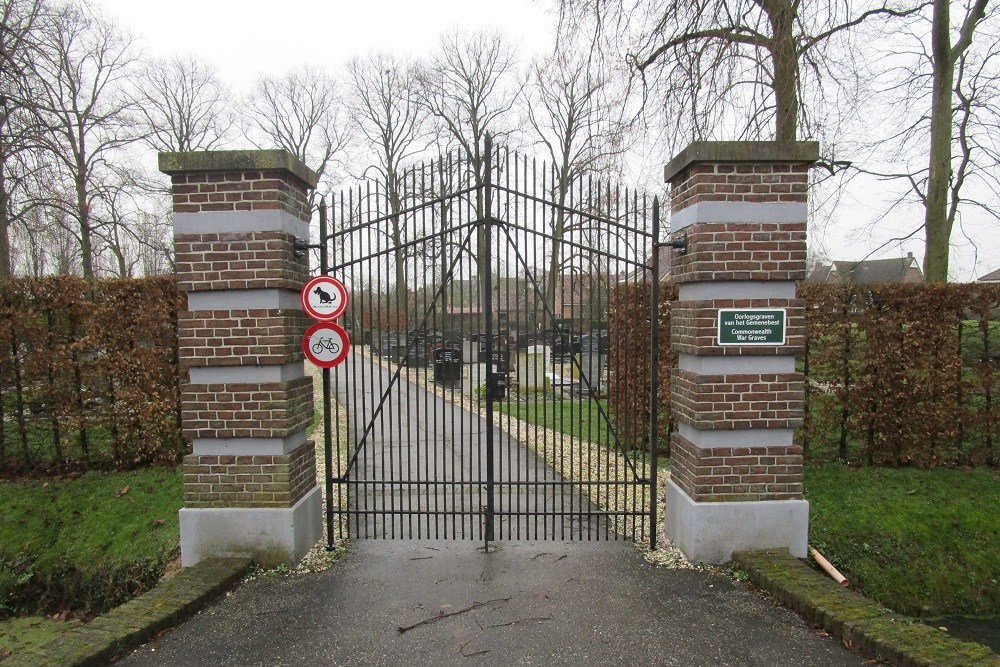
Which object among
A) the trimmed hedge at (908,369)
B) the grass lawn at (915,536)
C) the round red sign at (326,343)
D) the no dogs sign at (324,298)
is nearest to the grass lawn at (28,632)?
the round red sign at (326,343)

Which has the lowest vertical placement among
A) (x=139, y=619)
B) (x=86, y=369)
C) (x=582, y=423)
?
(x=139, y=619)

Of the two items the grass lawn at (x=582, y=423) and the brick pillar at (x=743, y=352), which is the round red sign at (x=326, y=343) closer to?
the grass lawn at (x=582, y=423)

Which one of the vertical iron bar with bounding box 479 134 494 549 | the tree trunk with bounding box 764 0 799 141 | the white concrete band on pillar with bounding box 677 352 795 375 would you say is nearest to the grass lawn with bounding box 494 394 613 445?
the vertical iron bar with bounding box 479 134 494 549

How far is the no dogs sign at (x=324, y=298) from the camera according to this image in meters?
4.71

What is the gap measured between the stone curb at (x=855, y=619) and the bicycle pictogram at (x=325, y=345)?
3.75 m

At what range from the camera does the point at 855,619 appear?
3.58 m

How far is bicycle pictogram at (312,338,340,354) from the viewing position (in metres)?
4.82

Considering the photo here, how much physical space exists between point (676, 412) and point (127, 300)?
632cm

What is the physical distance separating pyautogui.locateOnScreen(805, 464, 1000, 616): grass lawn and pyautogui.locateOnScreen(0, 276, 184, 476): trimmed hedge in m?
7.38

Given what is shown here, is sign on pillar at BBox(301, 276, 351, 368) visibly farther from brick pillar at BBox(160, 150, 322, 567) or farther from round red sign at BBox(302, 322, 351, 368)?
brick pillar at BBox(160, 150, 322, 567)

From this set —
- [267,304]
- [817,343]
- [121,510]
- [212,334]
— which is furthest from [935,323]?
[121,510]

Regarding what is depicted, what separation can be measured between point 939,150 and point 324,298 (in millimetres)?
10971

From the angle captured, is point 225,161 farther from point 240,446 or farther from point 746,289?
point 746,289

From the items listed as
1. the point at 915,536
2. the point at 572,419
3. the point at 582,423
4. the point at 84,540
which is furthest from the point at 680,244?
the point at 84,540
